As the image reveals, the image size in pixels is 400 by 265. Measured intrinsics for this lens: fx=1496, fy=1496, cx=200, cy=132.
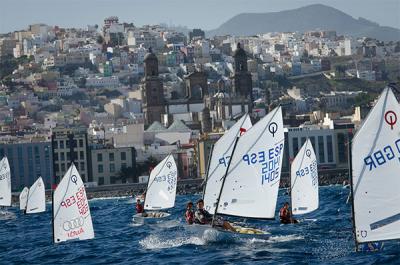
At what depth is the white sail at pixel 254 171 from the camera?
4216 cm

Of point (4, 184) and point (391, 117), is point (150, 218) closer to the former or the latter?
point (4, 184)

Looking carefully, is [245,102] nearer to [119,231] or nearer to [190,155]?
[190,155]

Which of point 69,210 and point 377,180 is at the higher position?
point 377,180

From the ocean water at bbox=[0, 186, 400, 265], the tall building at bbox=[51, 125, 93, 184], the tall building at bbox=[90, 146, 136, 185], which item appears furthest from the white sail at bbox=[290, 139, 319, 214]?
the tall building at bbox=[90, 146, 136, 185]

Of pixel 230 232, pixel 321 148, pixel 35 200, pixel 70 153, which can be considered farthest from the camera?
pixel 321 148

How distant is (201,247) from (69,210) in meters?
4.79

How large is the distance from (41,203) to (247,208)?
45.7 metres

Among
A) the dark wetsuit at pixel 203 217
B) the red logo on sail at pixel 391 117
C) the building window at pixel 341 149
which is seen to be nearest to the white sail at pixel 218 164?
the dark wetsuit at pixel 203 217

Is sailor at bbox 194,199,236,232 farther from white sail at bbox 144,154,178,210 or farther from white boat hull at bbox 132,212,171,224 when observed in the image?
white sail at bbox 144,154,178,210

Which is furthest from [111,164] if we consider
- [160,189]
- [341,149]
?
[160,189]

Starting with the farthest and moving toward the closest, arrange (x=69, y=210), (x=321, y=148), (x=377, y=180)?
(x=321, y=148), (x=69, y=210), (x=377, y=180)

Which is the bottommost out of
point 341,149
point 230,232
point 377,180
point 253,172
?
point 230,232

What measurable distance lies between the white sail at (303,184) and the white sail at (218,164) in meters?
10.1

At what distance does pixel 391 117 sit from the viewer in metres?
Result: 32.9
